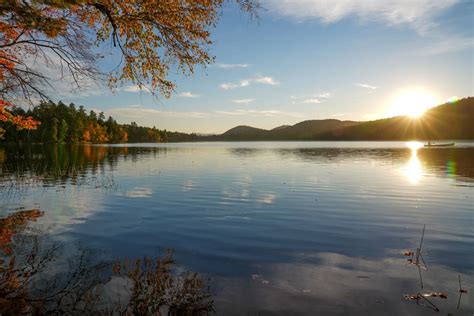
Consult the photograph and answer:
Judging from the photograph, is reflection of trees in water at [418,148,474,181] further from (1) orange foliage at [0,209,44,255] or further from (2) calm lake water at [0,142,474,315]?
(1) orange foliage at [0,209,44,255]

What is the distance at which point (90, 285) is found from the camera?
9.00m

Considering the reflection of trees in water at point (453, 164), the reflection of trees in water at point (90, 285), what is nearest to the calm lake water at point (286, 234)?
the reflection of trees in water at point (90, 285)

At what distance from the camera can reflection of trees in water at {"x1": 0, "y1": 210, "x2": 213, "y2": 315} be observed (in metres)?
7.89

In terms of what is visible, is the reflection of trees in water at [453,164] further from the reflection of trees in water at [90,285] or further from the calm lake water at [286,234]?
the reflection of trees in water at [90,285]

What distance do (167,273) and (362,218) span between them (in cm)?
1178

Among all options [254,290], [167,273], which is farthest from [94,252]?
[254,290]

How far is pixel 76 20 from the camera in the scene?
44.2 feet

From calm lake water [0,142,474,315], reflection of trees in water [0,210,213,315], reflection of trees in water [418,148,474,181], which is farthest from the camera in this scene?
reflection of trees in water [418,148,474,181]

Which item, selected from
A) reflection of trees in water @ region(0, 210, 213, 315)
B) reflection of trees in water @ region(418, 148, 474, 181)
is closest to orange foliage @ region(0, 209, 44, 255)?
reflection of trees in water @ region(0, 210, 213, 315)

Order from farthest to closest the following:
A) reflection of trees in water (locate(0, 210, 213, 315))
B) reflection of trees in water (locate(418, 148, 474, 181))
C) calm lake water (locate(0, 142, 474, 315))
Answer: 1. reflection of trees in water (locate(418, 148, 474, 181))
2. calm lake water (locate(0, 142, 474, 315))
3. reflection of trees in water (locate(0, 210, 213, 315))

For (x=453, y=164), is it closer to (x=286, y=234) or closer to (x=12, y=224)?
(x=286, y=234)

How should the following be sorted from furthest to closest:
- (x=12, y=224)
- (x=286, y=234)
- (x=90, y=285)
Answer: (x=12, y=224) → (x=286, y=234) → (x=90, y=285)

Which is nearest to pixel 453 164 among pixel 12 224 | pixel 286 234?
pixel 286 234

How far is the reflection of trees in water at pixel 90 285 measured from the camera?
7887mm
